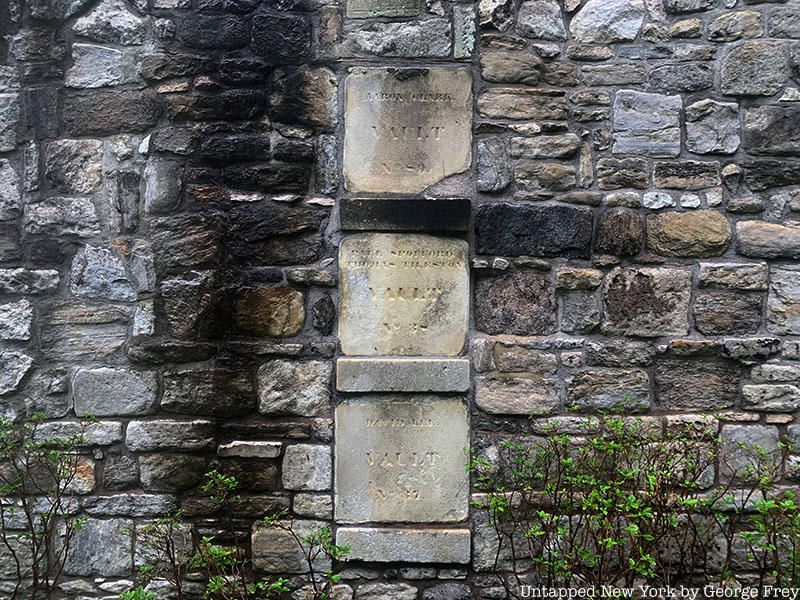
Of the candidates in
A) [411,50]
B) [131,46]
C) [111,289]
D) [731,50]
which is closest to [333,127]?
[411,50]

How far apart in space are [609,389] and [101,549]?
2348 mm

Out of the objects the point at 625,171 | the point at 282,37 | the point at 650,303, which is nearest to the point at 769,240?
the point at 650,303

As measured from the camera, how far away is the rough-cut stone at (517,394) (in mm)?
3123

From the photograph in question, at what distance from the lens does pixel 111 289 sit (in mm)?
3191

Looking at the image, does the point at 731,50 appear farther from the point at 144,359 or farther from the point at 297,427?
the point at 144,359

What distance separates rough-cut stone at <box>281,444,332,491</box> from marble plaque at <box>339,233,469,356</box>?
46 cm

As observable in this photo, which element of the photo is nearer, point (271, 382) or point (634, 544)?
point (634, 544)

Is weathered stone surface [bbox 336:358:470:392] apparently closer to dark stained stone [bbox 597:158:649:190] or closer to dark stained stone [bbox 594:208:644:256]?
dark stained stone [bbox 594:208:644:256]

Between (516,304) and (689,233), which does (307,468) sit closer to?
(516,304)

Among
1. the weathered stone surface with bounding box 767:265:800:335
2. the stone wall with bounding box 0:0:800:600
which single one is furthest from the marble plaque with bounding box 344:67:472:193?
the weathered stone surface with bounding box 767:265:800:335

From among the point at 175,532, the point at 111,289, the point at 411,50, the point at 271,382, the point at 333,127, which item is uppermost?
the point at 411,50

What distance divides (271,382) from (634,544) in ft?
5.47

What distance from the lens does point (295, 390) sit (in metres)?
3.13

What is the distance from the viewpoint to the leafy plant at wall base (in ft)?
10.2
